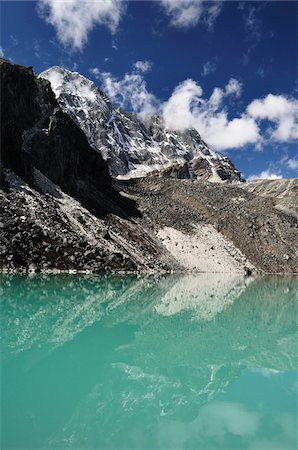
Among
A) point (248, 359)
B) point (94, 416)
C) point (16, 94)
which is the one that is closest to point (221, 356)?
point (248, 359)

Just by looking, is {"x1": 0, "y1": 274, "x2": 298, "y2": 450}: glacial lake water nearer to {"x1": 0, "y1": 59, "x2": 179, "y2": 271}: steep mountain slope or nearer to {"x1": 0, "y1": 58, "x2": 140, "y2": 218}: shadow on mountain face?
{"x1": 0, "y1": 59, "x2": 179, "y2": 271}: steep mountain slope

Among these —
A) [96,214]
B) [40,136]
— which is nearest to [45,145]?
[40,136]

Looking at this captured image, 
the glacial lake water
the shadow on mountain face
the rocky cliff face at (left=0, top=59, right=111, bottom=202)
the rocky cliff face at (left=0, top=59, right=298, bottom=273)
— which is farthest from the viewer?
the rocky cliff face at (left=0, top=59, right=111, bottom=202)

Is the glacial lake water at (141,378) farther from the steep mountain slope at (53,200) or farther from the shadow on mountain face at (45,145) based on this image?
the shadow on mountain face at (45,145)

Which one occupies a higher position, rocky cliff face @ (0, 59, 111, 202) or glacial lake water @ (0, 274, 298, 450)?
rocky cliff face @ (0, 59, 111, 202)

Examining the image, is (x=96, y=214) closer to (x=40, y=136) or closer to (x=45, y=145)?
(x=45, y=145)

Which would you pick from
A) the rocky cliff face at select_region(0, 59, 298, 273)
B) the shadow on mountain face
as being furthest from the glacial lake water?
the shadow on mountain face

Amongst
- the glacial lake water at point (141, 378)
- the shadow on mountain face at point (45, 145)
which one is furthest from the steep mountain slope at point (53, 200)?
the glacial lake water at point (141, 378)

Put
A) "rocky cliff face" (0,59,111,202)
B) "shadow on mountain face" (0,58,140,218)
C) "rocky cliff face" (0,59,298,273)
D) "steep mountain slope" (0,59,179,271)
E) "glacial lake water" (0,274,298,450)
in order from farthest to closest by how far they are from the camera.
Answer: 1. "rocky cliff face" (0,59,111,202)
2. "shadow on mountain face" (0,58,140,218)
3. "rocky cliff face" (0,59,298,273)
4. "steep mountain slope" (0,59,179,271)
5. "glacial lake water" (0,274,298,450)

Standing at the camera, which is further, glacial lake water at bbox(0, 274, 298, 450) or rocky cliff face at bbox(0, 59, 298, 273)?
rocky cliff face at bbox(0, 59, 298, 273)
